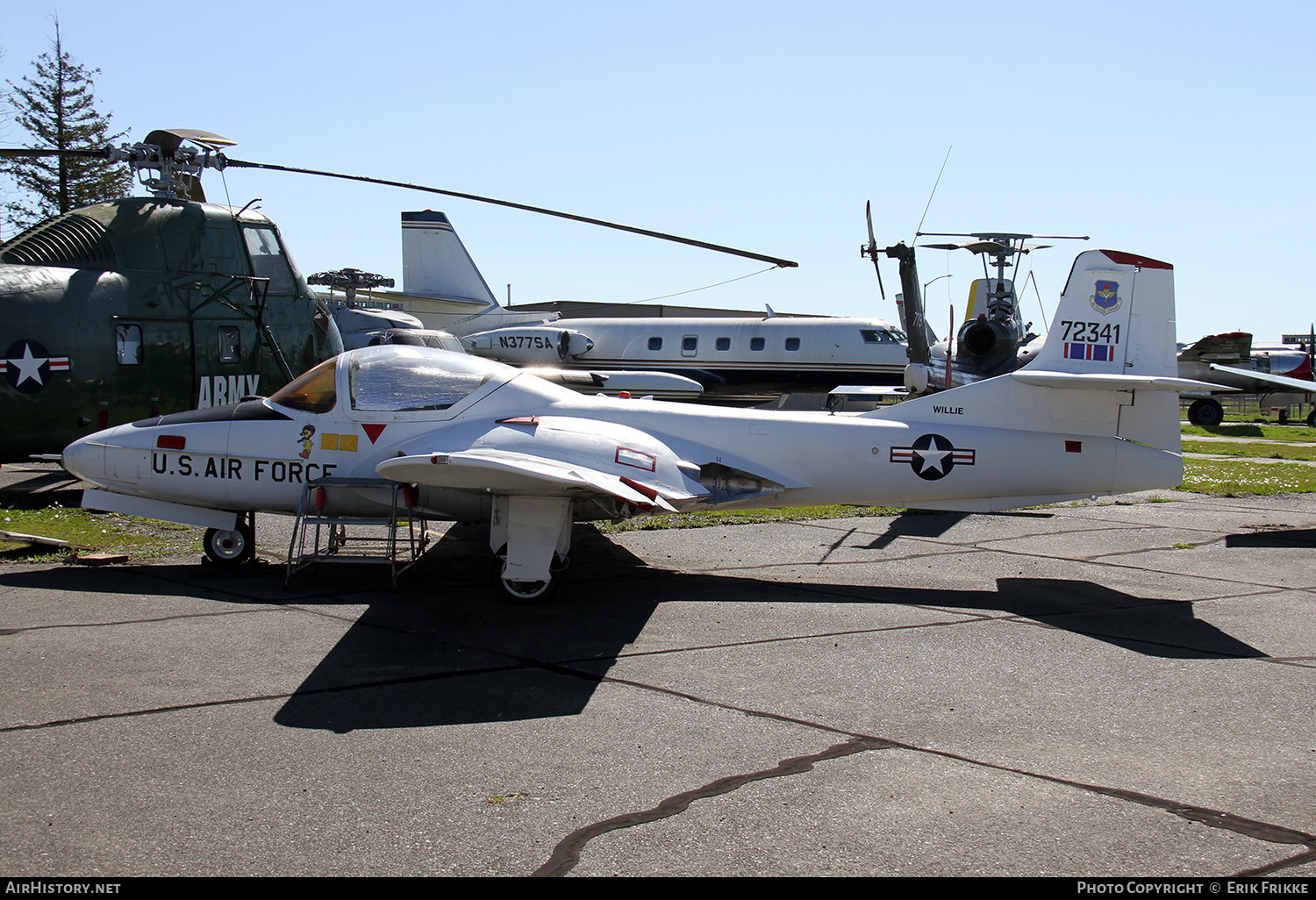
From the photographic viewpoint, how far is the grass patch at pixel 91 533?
1042 centimetres

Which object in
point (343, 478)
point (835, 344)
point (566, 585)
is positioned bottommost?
point (566, 585)

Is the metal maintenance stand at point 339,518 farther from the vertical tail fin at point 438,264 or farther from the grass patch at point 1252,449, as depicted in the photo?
the vertical tail fin at point 438,264

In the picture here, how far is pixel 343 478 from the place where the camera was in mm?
9367

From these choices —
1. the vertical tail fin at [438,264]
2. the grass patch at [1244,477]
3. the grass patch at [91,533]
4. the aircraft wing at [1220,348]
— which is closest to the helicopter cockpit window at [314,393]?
the grass patch at [91,533]

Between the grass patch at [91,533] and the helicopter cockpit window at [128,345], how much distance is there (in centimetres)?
215

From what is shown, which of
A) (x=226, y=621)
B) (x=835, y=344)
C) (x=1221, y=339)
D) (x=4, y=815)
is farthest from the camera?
(x=1221, y=339)

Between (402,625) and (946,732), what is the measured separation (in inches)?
174

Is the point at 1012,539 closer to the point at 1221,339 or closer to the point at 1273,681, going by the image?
the point at 1273,681

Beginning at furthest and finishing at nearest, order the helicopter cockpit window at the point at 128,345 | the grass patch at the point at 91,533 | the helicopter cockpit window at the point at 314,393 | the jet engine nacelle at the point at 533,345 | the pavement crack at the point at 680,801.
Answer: the jet engine nacelle at the point at 533,345 → the helicopter cockpit window at the point at 128,345 → the grass patch at the point at 91,533 → the helicopter cockpit window at the point at 314,393 → the pavement crack at the point at 680,801

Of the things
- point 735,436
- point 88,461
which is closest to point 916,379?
point 735,436

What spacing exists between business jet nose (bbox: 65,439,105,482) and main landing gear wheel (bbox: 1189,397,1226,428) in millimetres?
39651

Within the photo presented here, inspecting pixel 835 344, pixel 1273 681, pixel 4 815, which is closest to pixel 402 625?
pixel 4 815

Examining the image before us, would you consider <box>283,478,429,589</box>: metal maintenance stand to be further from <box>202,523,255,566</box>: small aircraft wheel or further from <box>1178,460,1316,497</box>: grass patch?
<box>1178,460,1316,497</box>: grass patch

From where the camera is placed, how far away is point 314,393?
9.84 meters
